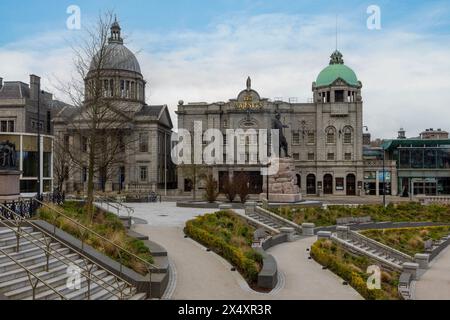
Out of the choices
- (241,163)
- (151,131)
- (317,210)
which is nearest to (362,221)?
(317,210)

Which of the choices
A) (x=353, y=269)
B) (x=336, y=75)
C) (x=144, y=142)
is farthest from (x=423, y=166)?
(x=353, y=269)

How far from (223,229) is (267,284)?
32.3ft

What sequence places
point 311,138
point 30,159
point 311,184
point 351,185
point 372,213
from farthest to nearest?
point 311,138 < point 311,184 < point 351,185 < point 30,159 < point 372,213

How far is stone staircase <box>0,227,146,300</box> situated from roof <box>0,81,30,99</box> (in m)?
66.4

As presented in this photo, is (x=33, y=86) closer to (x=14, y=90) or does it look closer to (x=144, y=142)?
(x=14, y=90)

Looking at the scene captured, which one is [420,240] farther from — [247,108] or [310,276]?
[247,108]

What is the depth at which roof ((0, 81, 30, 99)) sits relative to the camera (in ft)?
247

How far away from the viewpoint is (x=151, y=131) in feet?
251

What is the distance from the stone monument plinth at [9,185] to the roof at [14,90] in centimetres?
5732

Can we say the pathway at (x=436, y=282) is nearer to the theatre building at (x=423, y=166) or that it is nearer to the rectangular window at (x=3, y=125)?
the theatre building at (x=423, y=166)

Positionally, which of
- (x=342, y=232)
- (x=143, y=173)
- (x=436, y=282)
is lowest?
(x=436, y=282)

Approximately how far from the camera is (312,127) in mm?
80188

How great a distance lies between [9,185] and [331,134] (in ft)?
210

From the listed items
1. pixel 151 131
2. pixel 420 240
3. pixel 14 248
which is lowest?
pixel 420 240
